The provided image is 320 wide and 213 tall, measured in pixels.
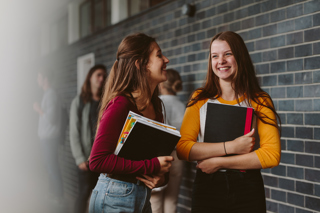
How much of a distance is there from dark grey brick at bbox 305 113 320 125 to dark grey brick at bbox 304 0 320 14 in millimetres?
788

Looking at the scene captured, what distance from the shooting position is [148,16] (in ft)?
14.3

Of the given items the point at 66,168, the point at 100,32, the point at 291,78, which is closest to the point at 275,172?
the point at 291,78

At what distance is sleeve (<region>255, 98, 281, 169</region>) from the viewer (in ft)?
4.73

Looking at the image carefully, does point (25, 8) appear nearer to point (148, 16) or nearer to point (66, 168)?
point (66, 168)

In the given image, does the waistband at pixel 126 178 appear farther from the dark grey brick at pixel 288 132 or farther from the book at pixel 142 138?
the dark grey brick at pixel 288 132

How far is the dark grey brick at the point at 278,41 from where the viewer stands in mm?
2557

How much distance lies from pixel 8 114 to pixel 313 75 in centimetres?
671

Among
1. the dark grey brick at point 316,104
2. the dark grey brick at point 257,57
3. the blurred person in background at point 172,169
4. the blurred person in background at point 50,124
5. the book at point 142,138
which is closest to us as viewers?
the book at point 142,138

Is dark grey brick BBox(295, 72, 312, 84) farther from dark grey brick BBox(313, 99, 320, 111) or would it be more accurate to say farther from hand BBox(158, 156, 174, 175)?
hand BBox(158, 156, 174, 175)

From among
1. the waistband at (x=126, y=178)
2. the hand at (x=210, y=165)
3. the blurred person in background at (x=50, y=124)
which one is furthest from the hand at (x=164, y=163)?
the blurred person in background at (x=50, y=124)

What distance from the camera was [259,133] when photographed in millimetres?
1521

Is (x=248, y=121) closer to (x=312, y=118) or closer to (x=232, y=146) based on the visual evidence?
(x=232, y=146)

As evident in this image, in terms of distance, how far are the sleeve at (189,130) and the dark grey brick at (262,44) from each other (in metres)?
1.41

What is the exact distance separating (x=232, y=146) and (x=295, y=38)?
1454mm
